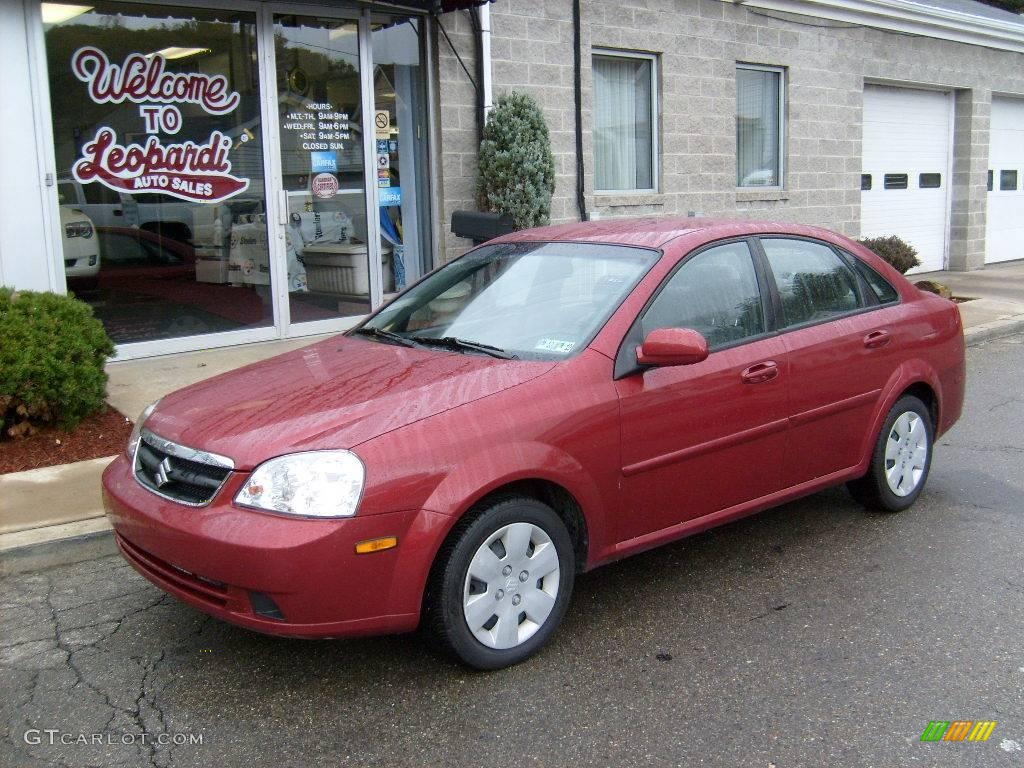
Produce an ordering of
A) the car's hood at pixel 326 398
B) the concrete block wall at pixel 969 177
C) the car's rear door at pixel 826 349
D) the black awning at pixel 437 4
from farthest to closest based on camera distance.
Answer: the concrete block wall at pixel 969 177, the black awning at pixel 437 4, the car's rear door at pixel 826 349, the car's hood at pixel 326 398

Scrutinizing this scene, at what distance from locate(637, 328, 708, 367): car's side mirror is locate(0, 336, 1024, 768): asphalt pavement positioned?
42.0 inches

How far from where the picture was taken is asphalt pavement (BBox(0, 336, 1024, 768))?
3303 millimetres

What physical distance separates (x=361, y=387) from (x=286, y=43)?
6240 millimetres

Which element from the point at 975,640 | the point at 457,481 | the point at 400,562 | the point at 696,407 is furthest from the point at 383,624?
the point at 975,640

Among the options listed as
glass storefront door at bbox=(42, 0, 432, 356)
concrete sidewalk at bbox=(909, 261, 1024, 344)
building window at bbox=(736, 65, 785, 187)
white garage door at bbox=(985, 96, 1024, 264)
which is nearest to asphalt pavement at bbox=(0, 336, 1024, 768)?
glass storefront door at bbox=(42, 0, 432, 356)

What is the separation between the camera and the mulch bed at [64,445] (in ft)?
20.2

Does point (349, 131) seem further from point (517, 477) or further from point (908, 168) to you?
point (908, 168)

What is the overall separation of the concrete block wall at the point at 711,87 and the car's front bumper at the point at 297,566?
709 cm

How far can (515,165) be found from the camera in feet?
32.7

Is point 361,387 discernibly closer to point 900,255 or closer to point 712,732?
point 712,732

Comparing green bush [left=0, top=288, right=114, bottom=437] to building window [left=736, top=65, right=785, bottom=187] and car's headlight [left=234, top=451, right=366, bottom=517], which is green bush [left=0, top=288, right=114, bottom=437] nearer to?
car's headlight [left=234, top=451, right=366, bottom=517]

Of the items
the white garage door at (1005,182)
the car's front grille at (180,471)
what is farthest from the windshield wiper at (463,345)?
the white garage door at (1005,182)

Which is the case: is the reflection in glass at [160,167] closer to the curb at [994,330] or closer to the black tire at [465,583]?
the black tire at [465,583]

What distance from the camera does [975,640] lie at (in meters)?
4.00
